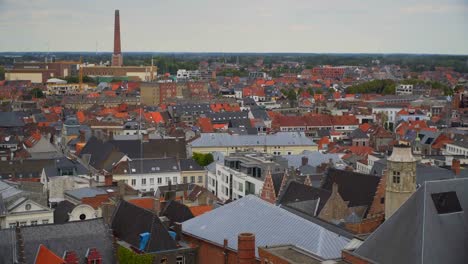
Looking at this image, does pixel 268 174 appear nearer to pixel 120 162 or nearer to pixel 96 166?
pixel 120 162

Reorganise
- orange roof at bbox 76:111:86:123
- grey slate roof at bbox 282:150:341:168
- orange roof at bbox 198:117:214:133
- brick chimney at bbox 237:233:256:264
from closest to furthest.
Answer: brick chimney at bbox 237:233:256:264, grey slate roof at bbox 282:150:341:168, orange roof at bbox 198:117:214:133, orange roof at bbox 76:111:86:123

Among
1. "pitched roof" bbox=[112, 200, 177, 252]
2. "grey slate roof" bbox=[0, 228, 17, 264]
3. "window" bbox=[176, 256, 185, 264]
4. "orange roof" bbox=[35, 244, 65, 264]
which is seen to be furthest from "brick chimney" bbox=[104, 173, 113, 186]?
"orange roof" bbox=[35, 244, 65, 264]

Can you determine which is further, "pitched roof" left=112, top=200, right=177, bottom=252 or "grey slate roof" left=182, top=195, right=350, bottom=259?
"pitched roof" left=112, top=200, right=177, bottom=252

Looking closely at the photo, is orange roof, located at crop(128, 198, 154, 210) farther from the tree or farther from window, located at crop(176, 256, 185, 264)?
the tree

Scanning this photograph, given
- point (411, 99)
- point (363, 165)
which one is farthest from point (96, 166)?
point (411, 99)

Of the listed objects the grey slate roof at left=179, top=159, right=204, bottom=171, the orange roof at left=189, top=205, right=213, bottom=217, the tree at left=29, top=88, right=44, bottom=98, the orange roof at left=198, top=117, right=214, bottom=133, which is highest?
the orange roof at left=189, top=205, right=213, bottom=217

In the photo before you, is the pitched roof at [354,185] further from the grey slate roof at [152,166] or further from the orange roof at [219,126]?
the orange roof at [219,126]
